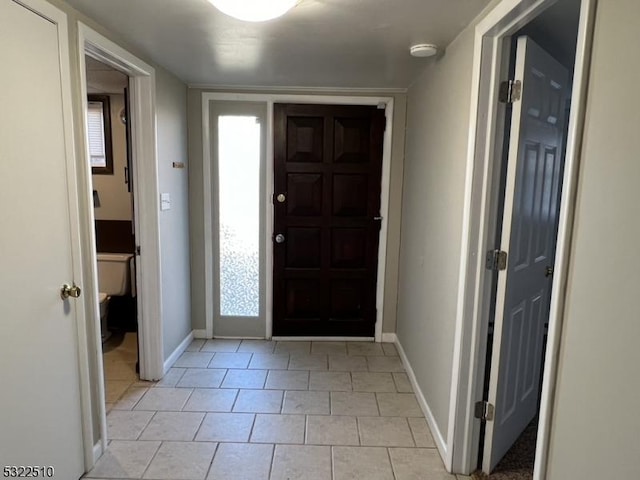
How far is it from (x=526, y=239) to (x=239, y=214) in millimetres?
2338

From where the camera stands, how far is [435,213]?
246 centimetres

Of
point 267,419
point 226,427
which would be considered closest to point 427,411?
point 267,419

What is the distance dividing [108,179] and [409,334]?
311 centimetres

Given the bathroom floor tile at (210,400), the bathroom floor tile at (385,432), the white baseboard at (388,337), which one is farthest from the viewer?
the white baseboard at (388,337)

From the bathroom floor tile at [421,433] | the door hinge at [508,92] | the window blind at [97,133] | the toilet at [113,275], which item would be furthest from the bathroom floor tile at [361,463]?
the window blind at [97,133]

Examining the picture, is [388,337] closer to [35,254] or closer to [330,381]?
[330,381]

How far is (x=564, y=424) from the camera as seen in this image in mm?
1161

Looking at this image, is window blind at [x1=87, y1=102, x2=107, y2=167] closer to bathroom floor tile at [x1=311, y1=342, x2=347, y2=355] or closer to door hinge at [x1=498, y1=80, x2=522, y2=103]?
bathroom floor tile at [x1=311, y1=342, x2=347, y2=355]

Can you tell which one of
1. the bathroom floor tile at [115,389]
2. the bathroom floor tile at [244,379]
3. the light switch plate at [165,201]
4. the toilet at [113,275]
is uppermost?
the light switch plate at [165,201]

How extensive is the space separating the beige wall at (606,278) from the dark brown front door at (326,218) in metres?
2.46

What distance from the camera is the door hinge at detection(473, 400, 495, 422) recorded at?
1.98 m

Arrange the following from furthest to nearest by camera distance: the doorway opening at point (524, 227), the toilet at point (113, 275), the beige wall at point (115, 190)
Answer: the beige wall at point (115, 190)
the toilet at point (113, 275)
the doorway opening at point (524, 227)

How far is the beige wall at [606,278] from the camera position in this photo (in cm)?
92

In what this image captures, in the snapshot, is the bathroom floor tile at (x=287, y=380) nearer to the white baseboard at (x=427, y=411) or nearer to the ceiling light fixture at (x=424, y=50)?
the white baseboard at (x=427, y=411)
